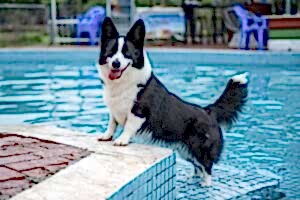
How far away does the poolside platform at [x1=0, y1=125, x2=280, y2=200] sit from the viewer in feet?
8.43

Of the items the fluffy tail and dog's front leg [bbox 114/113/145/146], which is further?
the fluffy tail

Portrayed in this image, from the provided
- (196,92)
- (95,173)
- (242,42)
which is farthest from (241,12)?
(95,173)

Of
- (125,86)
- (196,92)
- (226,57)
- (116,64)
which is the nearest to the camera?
(116,64)

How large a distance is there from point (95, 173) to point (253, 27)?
960 centimetres

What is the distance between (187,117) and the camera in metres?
3.56

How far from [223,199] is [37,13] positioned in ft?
39.6

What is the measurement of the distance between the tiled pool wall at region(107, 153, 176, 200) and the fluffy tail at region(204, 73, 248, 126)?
67 cm

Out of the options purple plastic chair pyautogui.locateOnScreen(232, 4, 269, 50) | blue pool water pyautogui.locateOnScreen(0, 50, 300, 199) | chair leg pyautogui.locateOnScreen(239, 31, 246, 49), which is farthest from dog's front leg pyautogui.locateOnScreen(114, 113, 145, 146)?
chair leg pyautogui.locateOnScreen(239, 31, 246, 49)

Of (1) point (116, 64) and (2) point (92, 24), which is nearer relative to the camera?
(1) point (116, 64)

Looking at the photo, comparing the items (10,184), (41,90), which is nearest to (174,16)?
(41,90)

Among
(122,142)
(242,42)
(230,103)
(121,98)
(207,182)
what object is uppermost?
(121,98)

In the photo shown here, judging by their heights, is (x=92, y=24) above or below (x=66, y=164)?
below

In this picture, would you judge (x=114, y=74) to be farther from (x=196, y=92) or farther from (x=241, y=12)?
(x=241, y=12)

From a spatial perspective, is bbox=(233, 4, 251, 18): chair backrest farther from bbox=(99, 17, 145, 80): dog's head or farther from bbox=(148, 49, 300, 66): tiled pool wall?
bbox=(99, 17, 145, 80): dog's head
